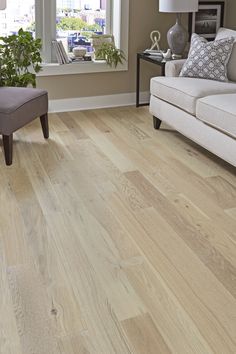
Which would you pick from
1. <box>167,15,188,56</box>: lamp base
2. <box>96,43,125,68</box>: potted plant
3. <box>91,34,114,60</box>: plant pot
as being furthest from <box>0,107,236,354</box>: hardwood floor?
<box>91,34,114,60</box>: plant pot

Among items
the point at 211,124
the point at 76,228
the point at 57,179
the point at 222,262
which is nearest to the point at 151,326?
the point at 222,262

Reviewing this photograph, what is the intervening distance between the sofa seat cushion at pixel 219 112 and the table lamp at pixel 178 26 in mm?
1275

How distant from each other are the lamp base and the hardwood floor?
44.4 inches

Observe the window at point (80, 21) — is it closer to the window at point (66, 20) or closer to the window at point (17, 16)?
the window at point (66, 20)

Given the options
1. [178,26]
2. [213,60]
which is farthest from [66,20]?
[213,60]

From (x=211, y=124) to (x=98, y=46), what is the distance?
1937 millimetres

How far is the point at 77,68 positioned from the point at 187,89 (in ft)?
4.94

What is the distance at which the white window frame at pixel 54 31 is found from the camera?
4602 millimetres

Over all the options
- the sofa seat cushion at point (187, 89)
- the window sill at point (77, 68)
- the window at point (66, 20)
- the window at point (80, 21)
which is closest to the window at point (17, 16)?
the window at point (66, 20)

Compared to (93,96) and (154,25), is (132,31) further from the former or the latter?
(93,96)

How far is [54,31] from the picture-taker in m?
4.71

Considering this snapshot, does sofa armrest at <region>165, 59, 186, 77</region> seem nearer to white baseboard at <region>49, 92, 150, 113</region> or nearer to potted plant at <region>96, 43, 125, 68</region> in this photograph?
potted plant at <region>96, 43, 125, 68</region>

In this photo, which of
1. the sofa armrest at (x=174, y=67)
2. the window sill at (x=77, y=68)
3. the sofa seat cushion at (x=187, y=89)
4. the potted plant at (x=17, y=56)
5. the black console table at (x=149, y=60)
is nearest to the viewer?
the sofa seat cushion at (x=187, y=89)

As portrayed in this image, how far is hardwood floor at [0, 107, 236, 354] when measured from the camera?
1.86 m
